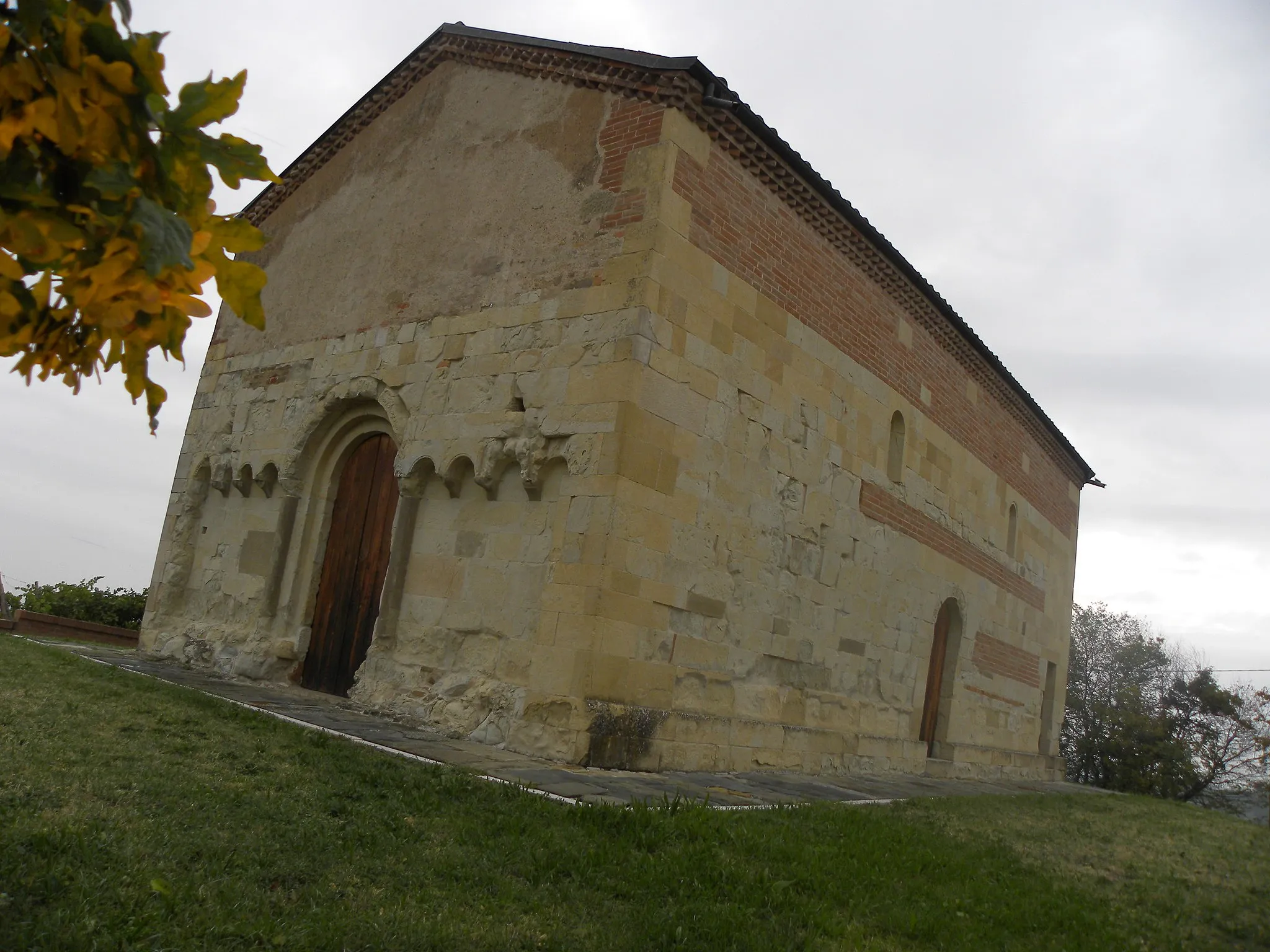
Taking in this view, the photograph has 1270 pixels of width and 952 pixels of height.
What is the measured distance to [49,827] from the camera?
391cm

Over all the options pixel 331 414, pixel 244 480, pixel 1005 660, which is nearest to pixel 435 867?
pixel 331 414

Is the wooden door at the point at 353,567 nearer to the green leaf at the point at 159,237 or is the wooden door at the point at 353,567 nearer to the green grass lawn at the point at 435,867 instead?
the green grass lawn at the point at 435,867

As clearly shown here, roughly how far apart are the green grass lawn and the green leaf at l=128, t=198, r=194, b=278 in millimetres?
2418

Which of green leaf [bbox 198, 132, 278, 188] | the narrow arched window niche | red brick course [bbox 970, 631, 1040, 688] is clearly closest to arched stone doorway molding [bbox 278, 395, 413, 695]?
the narrow arched window niche

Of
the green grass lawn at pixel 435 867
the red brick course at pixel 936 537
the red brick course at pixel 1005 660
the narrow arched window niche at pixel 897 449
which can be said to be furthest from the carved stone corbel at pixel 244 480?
the red brick course at pixel 1005 660

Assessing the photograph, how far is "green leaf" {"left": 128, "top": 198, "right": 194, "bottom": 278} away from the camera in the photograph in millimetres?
1640

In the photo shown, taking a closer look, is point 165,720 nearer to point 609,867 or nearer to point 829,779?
point 609,867

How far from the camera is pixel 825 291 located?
10719 millimetres

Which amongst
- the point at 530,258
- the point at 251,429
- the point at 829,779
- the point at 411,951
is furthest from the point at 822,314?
the point at 411,951

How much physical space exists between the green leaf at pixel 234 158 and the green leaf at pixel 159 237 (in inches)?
7.6

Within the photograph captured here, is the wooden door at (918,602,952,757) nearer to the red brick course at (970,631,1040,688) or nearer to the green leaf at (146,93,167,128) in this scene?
the red brick course at (970,631,1040,688)

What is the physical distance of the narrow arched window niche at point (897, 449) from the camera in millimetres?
12164

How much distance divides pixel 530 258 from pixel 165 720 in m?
4.93

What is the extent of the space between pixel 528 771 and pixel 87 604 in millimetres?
11786
